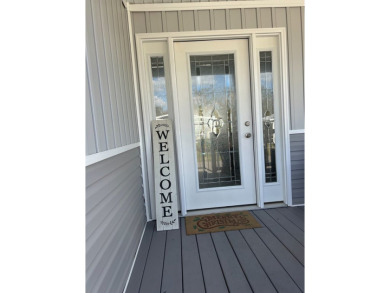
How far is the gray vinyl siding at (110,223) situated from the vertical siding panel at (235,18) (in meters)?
1.81

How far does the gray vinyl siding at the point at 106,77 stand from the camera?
108 cm

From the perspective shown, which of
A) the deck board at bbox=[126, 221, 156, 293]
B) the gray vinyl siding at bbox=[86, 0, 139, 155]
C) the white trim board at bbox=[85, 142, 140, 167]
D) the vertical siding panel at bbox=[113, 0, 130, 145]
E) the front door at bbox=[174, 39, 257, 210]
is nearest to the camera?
the white trim board at bbox=[85, 142, 140, 167]

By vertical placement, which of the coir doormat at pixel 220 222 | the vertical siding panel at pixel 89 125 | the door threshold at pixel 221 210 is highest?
the vertical siding panel at pixel 89 125

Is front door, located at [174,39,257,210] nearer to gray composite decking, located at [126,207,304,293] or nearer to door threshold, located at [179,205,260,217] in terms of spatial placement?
door threshold, located at [179,205,260,217]

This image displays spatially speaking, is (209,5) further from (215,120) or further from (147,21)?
(215,120)

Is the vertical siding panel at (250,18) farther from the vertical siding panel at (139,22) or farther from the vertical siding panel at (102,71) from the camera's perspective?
the vertical siding panel at (102,71)

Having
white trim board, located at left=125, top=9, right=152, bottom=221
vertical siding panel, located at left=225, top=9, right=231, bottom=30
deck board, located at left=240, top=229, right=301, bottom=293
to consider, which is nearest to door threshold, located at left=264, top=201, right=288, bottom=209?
deck board, located at left=240, top=229, right=301, bottom=293

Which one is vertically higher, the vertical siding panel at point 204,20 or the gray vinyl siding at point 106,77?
the vertical siding panel at point 204,20

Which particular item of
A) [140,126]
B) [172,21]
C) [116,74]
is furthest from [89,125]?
[172,21]

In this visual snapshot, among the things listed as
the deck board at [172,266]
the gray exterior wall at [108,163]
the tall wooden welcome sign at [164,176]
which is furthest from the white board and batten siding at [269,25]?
the deck board at [172,266]

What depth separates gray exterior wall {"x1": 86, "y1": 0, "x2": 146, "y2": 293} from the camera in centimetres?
102

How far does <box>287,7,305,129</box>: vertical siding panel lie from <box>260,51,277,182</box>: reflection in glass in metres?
0.24
